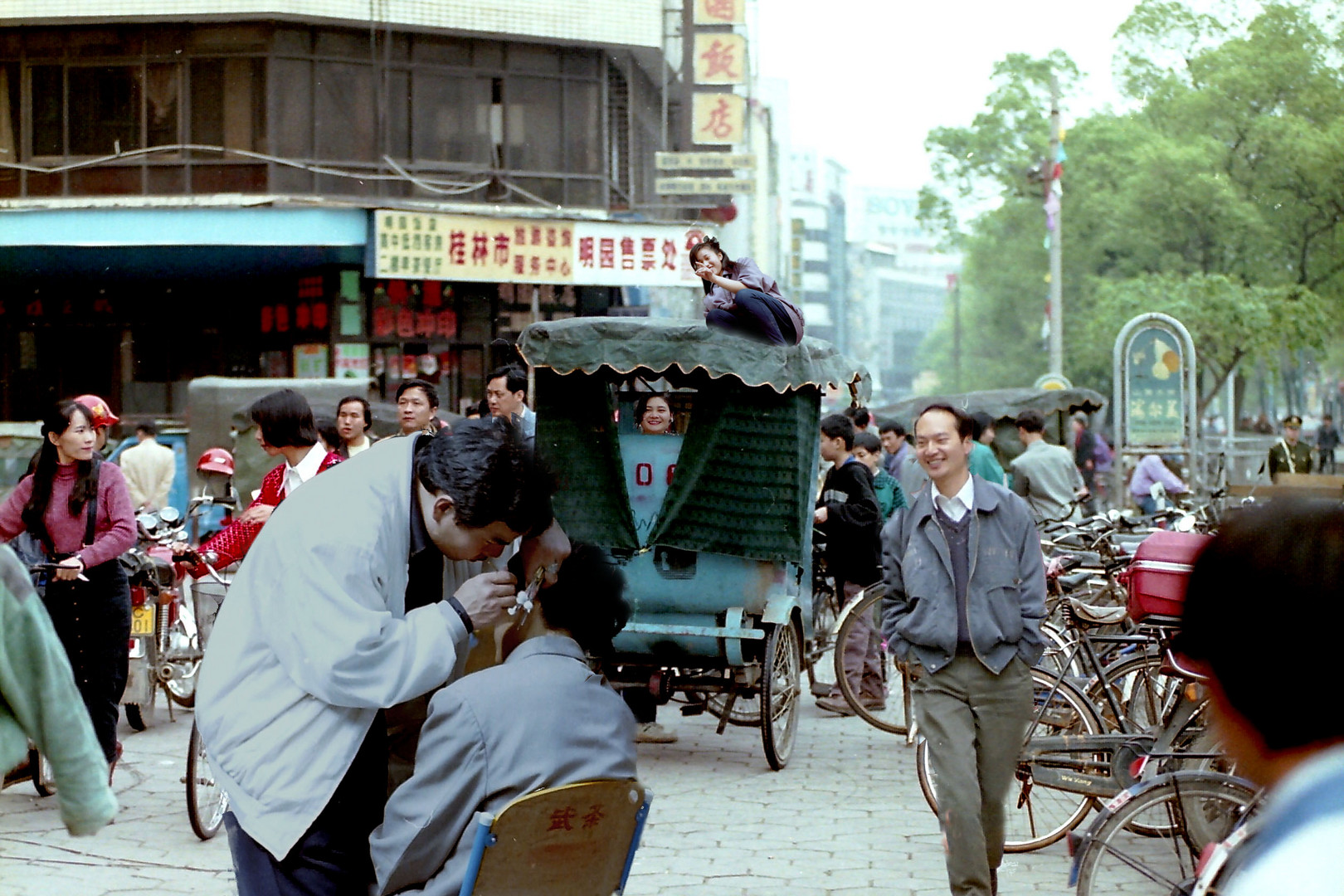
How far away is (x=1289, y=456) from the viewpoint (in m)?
19.2

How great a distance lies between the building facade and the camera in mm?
21016

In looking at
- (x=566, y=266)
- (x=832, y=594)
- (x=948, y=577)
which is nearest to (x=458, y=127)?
(x=566, y=266)

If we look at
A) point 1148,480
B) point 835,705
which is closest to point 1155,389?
point 1148,480

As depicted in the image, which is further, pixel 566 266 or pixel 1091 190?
pixel 1091 190

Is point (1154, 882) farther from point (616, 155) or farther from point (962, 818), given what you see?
point (616, 155)

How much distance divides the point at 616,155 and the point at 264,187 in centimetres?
573

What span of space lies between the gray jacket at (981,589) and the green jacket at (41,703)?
327 cm

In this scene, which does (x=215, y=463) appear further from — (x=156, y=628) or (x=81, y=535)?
(x=81, y=535)

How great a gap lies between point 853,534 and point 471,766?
694cm

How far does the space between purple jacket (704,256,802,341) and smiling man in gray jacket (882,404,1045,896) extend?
2.98 metres

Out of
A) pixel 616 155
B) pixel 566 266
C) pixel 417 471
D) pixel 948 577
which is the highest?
pixel 616 155

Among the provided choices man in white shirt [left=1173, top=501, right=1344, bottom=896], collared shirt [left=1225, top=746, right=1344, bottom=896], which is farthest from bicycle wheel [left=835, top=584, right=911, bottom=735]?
collared shirt [left=1225, top=746, right=1344, bottom=896]

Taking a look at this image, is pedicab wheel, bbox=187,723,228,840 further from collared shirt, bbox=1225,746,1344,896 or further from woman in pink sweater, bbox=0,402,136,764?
collared shirt, bbox=1225,746,1344,896

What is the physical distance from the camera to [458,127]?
22.4 m
